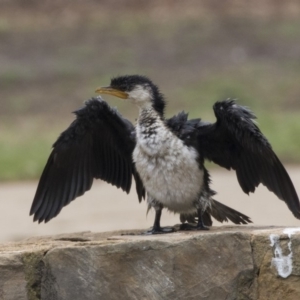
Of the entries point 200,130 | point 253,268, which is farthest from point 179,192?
point 253,268

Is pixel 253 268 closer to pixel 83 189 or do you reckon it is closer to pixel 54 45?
pixel 83 189

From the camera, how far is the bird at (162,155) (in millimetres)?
6305

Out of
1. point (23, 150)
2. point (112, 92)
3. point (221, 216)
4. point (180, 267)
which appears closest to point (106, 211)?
point (23, 150)

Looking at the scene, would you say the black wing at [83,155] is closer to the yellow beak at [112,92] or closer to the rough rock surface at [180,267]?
the yellow beak at [112,92]

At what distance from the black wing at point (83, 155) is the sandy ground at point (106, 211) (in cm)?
448

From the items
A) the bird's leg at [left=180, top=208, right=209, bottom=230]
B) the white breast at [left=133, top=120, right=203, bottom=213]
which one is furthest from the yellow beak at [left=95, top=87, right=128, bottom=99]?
the bird's leg at [left=180, top=208, right=209, bottom=230]

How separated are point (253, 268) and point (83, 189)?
1.61m

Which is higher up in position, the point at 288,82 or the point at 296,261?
the point at 288,82

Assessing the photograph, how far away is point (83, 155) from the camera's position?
698 cm

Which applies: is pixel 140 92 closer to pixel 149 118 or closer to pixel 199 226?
pixel 149 118

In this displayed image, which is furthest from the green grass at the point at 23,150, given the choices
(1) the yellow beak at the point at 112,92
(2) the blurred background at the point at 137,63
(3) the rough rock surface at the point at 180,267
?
(3) the rough rock surface at the point at 180,267

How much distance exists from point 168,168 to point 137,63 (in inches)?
638

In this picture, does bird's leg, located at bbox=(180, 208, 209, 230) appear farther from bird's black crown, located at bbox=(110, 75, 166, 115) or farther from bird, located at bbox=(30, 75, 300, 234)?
bird's black crown, located at bbox=(110, 75, 166, 115)

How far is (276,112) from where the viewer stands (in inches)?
770
